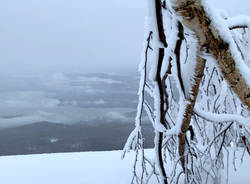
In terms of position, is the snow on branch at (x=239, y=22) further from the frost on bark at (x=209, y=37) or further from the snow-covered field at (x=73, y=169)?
the snow-covered field at (x=73, y=169)

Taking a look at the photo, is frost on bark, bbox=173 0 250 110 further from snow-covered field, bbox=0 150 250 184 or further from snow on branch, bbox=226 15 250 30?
snow-covered field, bbox=0 150 250 184

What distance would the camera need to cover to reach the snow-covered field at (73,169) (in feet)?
8.25

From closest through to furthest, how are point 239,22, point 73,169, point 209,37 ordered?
point 209,37 < point 239,22 < point 73,169

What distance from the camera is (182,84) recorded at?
2.33 ft

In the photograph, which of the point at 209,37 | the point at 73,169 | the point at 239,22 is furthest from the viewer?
the point at 73,169

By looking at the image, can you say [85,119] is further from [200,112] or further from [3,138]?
[200,112]

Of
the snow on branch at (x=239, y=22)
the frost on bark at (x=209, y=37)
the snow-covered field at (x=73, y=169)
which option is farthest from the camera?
A: the snow-covered field at (x=73, y=169)

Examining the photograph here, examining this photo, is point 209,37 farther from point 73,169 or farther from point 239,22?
point 73,169

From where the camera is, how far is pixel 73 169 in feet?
9.20

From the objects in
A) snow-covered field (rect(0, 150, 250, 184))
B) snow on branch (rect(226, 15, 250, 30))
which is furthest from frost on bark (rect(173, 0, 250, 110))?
snow-covered field (rect(0, 150, 250, 184))

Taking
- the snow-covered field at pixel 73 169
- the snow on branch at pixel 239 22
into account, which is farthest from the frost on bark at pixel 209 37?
the snow-covered field at pixel 73 169

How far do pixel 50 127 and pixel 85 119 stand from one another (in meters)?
2.99

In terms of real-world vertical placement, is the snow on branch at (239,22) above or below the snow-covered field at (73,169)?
above

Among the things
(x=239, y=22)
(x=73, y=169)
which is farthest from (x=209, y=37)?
(x=73, y=169)
